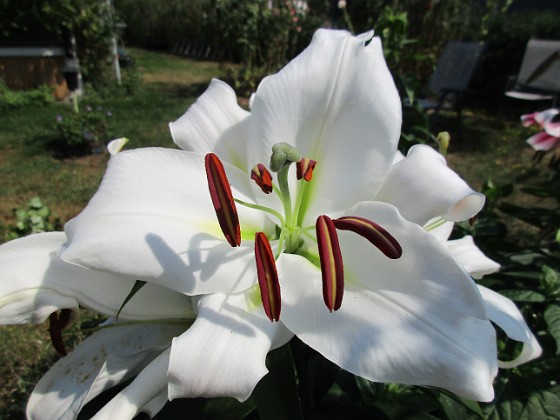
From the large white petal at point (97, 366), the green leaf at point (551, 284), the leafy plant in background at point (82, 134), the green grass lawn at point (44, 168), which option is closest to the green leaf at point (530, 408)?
the green leaf at point (551, 284)

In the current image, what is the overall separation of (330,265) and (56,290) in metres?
0.26

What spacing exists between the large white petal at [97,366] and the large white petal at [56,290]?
25 mm

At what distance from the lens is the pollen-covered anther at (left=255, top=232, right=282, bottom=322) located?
0.42 meters

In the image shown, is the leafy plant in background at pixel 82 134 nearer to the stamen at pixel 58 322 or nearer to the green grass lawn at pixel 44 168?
the green grass lawn at pixel 44 168

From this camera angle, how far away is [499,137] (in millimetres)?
5422

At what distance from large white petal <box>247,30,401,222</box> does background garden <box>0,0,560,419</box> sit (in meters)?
0.24

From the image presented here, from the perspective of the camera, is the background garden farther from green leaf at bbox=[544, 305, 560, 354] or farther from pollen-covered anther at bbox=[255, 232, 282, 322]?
pollen-covered anther at bbox=[255, 232, 282, 322]

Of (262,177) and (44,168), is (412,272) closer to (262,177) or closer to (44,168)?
(262,177)

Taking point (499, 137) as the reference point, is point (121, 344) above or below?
above

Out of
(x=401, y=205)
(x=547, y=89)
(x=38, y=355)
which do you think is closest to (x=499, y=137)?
(x=547, y=89)

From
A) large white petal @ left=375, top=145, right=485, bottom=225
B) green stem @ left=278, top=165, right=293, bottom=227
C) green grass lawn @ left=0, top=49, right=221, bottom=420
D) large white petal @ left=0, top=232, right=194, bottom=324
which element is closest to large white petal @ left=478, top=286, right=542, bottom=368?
large white petal @ left=375, top=145, right=485, bottom=225

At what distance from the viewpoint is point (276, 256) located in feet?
1.63

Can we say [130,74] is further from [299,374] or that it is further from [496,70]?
[299,374]

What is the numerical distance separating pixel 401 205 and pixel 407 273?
80 mm
